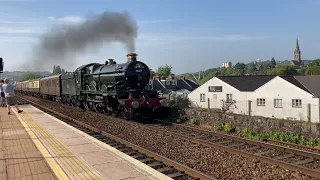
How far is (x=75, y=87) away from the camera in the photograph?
23.6 meters

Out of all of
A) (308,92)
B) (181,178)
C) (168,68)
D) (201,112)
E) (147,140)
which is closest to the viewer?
(181,178)

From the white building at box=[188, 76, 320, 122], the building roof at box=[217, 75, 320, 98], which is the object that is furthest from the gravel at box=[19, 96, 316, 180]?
the building roof at box=[217, 75, 320, 98]

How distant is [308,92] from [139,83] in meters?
22.5

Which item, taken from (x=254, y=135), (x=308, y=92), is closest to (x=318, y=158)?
(x=254, y=135)

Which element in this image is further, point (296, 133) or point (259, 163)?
point (296, 133)

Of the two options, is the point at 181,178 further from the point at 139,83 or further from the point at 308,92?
the point at 308,92

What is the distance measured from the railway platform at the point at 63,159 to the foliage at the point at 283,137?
7193 mm

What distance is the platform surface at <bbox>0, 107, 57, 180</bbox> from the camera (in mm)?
6359

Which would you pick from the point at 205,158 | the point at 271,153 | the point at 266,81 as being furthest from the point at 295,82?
the point at 205,158

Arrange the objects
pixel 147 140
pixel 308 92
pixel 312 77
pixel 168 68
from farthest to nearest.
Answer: pixel 168 68
pixel 312 77
pixel 308 92
pixel 147 140

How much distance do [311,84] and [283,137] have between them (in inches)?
1035

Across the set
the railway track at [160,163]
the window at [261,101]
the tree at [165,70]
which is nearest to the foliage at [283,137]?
the railway track at [160,163]

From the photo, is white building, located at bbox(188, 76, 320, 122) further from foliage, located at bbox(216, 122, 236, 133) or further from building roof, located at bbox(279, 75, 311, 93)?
foliage, located at bbox(216, 122, 236, 133)

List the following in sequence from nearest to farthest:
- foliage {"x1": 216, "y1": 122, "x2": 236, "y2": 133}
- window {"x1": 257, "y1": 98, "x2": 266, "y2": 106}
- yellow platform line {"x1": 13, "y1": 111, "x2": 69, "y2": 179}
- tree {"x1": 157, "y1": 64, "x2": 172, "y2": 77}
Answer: yellow platform line {"x1": 13, "y1": 111, "x2": 69, "y2": 179} → foliage {"x1": 216, "y1": 122, "x2": 236, "y2": 133} → window {"x1": 257, "y1": 98, "x2": 266, "y2": 106} → tree {"x1": 157, "y1": 64, "x2": 172, "y2": 77}
